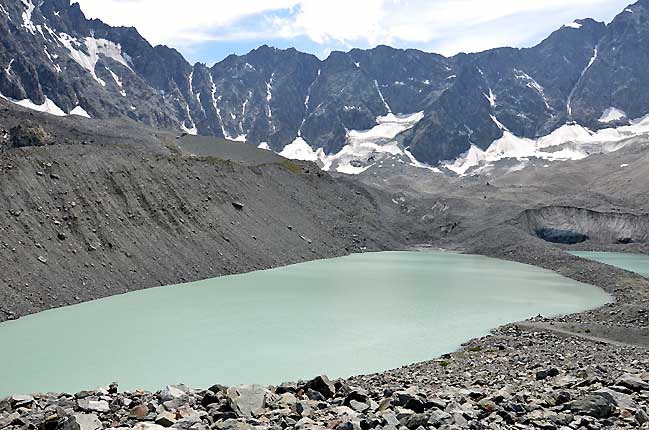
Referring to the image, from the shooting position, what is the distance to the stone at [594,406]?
11.6 metres

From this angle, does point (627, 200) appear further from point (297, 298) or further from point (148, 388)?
point (148, 388)

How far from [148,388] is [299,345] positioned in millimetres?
9081

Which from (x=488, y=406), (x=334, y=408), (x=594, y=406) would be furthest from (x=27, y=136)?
(x=594, y=406)

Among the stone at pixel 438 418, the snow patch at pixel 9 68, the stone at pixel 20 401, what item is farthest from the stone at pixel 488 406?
the snow patch at pixel 9 68

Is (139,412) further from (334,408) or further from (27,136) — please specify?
(27,136)

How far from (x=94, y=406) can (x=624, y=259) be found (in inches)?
3261

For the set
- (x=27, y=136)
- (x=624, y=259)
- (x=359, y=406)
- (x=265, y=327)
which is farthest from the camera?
(x=27, y=136)

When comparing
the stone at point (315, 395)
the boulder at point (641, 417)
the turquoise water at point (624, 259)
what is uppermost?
the turquoise water at point (624, 259)

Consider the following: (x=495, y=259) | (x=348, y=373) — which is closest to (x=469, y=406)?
(x=348, y=373)

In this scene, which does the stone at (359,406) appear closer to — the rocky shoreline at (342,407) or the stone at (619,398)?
the rocky shoreline at (342,407)

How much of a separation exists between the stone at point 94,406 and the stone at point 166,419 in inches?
61.4

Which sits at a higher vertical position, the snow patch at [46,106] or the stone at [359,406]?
the snow patch at [46,106]

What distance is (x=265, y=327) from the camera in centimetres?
3569

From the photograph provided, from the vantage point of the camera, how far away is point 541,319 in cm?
3906
